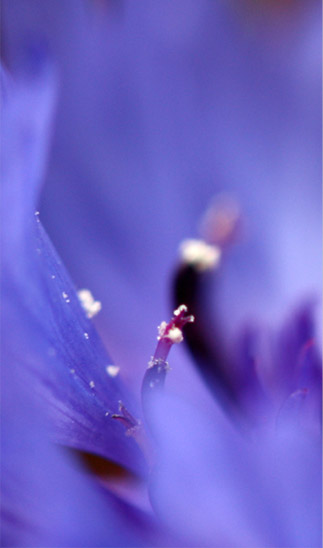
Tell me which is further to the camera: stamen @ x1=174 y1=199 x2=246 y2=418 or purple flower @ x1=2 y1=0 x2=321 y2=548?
stamen @ x1=174 y1=199 x2=246 y2=418

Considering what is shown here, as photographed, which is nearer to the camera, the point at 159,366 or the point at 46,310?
the point at 46,310

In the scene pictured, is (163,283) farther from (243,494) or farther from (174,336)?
(243,494)

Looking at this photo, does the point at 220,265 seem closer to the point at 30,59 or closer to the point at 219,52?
the point at 219,52

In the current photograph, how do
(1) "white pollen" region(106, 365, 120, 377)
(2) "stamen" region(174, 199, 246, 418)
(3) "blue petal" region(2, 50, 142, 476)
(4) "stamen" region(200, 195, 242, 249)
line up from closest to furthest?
(3) "blue petal" region(2, 50, 142, 476) < (1) "white pollen" region(106, 365, 120, 377) < (2) "stamen" region(174, 199, 246, 418) < (4) "stamen" region(200, 195, 242, 249)

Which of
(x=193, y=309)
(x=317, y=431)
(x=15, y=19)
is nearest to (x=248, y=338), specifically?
(x=193, y=309)

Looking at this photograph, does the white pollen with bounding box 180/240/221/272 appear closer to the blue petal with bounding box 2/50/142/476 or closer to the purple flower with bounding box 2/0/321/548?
the purple flower with bounding box 2/0/321/548

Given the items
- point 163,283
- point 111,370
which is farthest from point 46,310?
point 163,283

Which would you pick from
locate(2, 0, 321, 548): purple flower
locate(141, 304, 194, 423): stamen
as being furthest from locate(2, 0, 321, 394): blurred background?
locate(141, 304, 194, 423): stamen

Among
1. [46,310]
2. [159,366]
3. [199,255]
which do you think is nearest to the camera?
[46,310]
